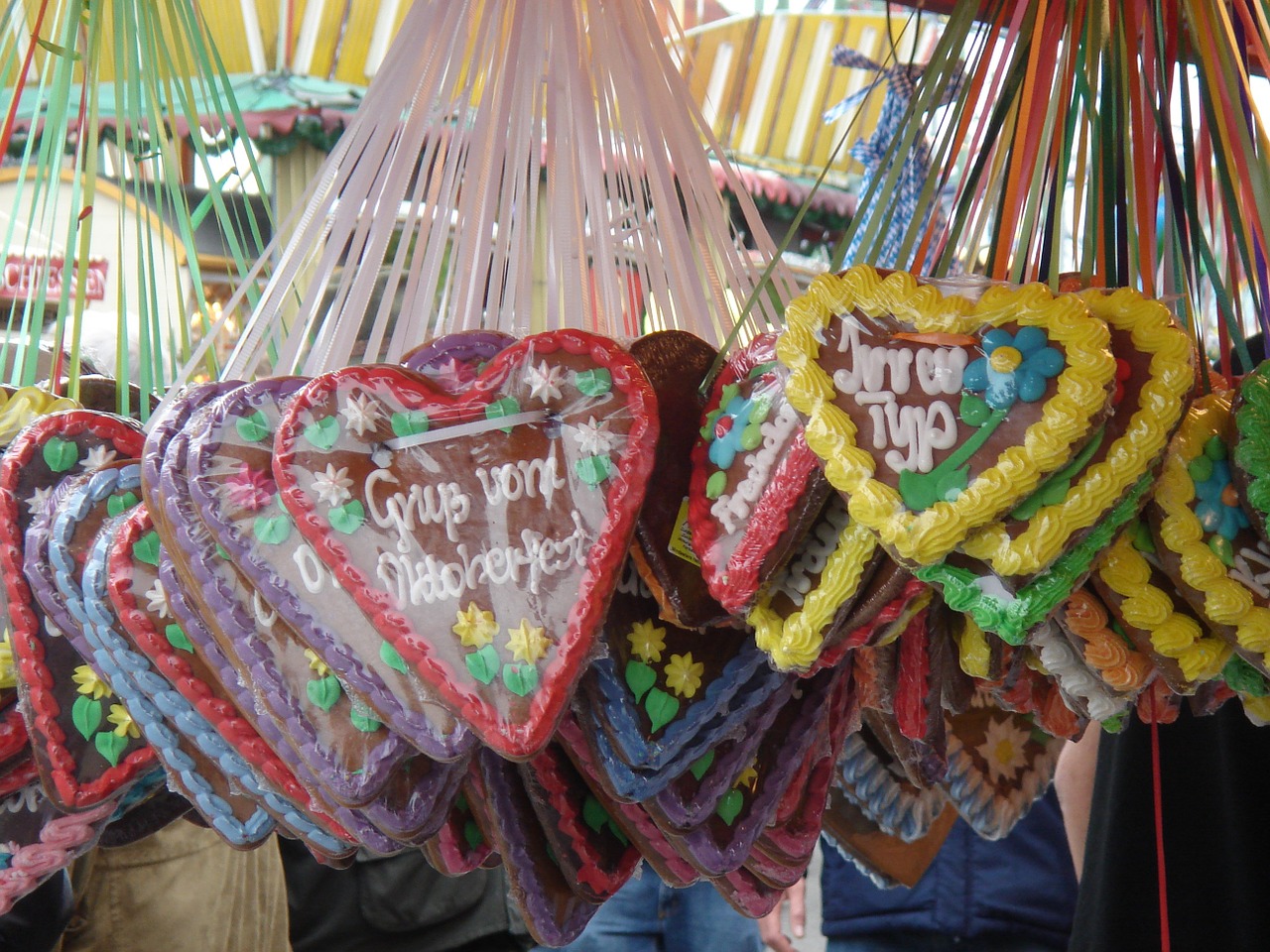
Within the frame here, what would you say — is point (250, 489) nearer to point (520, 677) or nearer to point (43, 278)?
point (520, 677)

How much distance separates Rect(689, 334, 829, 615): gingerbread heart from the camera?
571mm

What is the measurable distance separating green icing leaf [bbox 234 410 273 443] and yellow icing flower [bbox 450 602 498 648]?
5.4 inches

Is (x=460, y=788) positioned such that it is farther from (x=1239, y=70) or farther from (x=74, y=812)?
(x=1239, y=70)

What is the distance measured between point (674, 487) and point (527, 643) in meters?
0.12

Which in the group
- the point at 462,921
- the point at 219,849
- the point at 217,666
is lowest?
the point at 462,921

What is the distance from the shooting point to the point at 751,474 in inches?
23.5

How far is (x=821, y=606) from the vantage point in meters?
0.58

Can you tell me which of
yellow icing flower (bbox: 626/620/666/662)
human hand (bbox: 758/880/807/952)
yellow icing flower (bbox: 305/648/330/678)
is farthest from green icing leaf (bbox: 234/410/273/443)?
human hand (bbox: 758/880/807/952)

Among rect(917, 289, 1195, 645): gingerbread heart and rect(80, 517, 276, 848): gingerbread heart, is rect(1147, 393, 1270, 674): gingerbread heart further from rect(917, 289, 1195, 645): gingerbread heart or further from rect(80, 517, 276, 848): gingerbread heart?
rect(80, 517, 276, 848): gingerbread heart

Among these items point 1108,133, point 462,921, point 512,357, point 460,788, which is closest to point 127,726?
point 460,788

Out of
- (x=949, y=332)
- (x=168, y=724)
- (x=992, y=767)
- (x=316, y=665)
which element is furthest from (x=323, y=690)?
(x=992, y=767)

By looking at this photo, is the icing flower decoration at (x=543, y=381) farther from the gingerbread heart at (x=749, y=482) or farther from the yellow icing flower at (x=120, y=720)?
the yellow icing flower at (x=120, y=720)

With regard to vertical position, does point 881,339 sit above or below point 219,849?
above

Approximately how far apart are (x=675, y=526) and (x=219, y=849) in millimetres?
1072
